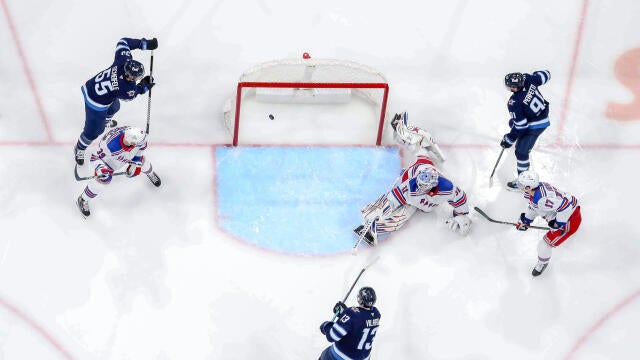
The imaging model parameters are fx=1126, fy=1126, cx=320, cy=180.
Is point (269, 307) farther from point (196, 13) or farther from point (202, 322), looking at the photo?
point (196, 13)

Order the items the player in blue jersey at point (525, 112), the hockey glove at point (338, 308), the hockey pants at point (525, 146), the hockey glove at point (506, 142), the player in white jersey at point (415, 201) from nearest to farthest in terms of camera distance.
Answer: the hockey glove at point (338, 308)
the player in white jersey at point (415, 201)
the player in blue jersey at point (525, 112)
the hockey pants at point (525, 146)
the hockey glove at point (506, 142)

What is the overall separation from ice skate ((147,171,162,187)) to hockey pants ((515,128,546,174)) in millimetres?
2856

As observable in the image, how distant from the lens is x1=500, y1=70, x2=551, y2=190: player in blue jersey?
859 cm

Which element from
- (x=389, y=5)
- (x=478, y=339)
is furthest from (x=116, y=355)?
(x=389, y=5)

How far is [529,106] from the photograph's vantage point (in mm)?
8664

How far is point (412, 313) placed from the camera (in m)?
8.41

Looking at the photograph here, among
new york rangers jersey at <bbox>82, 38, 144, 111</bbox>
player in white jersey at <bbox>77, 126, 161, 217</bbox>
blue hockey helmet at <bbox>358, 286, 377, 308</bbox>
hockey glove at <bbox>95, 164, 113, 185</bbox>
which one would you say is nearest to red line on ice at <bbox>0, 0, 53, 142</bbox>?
new york rangers jersey at <bbox>82, 38, 144, 111</bbox>

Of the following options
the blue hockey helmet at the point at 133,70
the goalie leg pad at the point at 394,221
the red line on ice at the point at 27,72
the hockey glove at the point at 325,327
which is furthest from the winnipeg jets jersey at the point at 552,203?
the red line on ice at the point at 27,72

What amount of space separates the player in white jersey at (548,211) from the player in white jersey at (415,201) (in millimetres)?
507

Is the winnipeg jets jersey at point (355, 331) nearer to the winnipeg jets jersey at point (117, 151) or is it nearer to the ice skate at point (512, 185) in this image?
the winnipeg jets jersey at point (117, 151)

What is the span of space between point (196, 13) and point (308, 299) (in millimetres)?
3065

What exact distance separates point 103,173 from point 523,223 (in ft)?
10.3

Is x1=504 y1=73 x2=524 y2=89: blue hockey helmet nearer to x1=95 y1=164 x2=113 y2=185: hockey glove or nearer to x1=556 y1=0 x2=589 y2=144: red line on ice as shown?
x1=556 y1=0 x2=589 y2=144: red line on ice

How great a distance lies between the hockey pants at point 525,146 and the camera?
8.87 m
